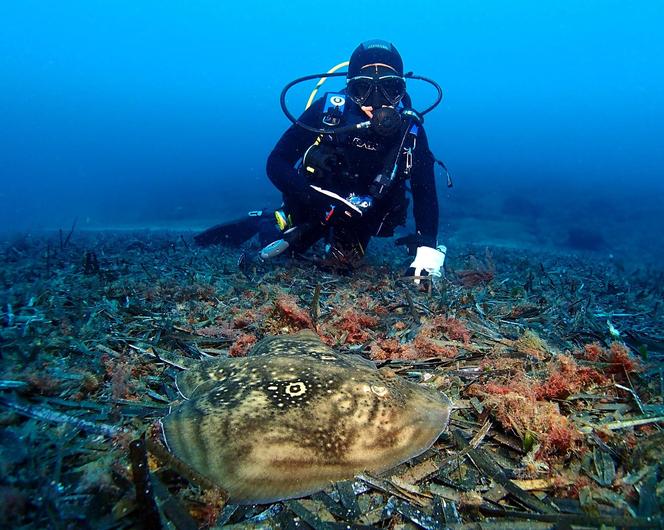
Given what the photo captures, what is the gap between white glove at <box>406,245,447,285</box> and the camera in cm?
604

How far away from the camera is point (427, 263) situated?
608cm

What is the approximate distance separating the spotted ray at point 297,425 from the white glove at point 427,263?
3719 millimetres

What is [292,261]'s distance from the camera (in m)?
7.17

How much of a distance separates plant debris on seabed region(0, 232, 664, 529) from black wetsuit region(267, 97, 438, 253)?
2.33m

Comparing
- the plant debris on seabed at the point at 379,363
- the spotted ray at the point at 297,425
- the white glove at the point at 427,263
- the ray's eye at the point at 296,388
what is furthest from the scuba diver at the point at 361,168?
the ray's eye at the point at 296,388

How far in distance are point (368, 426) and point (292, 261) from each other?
5273 mm

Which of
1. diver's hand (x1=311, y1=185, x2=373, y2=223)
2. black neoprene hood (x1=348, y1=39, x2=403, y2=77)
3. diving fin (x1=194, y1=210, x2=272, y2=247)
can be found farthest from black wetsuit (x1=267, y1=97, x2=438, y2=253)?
diving fin (x1=194, y1=210, x2=272, y2=247)

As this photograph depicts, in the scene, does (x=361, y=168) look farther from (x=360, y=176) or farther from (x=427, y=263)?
(x=427, y=263)

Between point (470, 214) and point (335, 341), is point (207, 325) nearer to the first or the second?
point (335, 341)

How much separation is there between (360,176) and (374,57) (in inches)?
86.5

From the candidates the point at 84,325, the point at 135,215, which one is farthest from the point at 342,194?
the point at 135,215

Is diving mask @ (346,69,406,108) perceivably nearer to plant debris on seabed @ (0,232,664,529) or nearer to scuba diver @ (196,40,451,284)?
scuba diver @ (196,40,451,284)

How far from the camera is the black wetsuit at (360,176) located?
6.67 metres

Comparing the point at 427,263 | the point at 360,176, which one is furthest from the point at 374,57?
the point at 427,263
